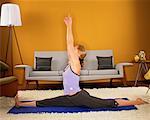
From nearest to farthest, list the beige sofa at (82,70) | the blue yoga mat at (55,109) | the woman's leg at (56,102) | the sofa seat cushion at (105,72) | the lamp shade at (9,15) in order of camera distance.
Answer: the blue yoga mat at (55,109), the woman's leg at (56,102), the beige sofa at (82,70), the sofa seat cushion at (105,72), the lamp shade at (9,15)

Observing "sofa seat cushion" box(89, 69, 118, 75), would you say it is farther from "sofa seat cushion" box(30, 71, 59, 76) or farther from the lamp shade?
the lamp shade

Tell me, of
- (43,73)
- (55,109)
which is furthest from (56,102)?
(43,73)

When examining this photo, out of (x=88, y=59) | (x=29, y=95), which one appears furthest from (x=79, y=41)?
(x=29, y=95)

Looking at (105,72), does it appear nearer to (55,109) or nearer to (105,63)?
(105,63)

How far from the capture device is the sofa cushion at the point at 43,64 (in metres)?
5.53

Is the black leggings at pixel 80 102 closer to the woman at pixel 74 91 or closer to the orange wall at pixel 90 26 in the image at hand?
the woman at pixel 74 91

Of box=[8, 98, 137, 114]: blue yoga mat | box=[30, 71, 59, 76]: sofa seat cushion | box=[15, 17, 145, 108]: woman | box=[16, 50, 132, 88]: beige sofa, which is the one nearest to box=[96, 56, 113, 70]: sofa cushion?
box=[16, 50, 132, 88]: beige sofa

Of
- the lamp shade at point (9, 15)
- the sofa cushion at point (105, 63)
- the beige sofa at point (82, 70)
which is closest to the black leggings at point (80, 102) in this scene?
the beige sofa at point (82, 70)

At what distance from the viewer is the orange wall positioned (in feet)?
20.5

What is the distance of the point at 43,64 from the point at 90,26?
1587 millimetres

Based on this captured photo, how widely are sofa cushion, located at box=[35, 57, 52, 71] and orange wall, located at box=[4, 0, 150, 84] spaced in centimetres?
71

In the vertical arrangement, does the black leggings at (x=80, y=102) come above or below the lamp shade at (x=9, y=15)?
below

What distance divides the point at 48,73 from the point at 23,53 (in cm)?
134

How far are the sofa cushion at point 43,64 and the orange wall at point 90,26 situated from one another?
71 cm
